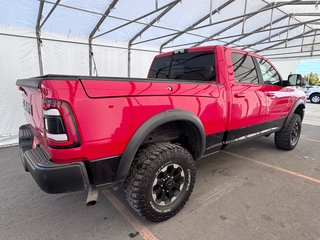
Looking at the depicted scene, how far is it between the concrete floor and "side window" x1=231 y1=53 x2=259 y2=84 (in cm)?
148

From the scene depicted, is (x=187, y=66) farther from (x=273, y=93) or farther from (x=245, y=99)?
(x=273, y=93)

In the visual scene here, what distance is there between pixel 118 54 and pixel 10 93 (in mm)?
3864

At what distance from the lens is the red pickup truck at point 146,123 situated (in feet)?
4.86

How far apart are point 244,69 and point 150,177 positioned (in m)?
2.15

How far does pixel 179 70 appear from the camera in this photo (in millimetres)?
3055

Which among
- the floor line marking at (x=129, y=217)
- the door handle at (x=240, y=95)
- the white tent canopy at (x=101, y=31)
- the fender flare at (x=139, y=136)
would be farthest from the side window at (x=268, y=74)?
the white tent canopy at (x=101, y=31)

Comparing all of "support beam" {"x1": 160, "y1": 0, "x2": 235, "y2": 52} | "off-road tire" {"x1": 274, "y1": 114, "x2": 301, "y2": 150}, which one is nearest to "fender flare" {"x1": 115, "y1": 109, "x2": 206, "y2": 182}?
"off-road tire" {"x1": 274, "y1": 114, "x2": 301, "y2": 150}

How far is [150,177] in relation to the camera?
188 centimetres

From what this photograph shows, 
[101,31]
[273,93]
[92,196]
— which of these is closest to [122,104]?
[92,196]

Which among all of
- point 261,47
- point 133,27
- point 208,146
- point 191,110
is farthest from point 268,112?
point 261,47

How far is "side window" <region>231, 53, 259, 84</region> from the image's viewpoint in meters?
2.80

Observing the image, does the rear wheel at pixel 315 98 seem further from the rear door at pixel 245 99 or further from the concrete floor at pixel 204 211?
the rear door at pixel 245 99

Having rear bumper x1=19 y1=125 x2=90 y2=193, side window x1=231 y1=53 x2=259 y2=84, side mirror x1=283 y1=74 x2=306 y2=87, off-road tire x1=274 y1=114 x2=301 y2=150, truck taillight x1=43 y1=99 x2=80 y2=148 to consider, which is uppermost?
side window x1=231 y1=53 x2=259 y2=84

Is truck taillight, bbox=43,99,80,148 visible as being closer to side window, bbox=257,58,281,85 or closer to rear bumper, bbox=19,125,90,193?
rear bumper, bbox=19,125,90,193
